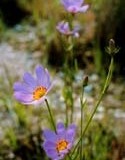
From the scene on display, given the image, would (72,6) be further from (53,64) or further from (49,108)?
(53,64)

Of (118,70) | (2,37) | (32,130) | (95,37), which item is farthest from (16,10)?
(32,130)

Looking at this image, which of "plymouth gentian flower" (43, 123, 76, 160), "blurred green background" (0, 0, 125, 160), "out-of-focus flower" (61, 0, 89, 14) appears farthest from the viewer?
"blurred green background" (0, 0, 125, 160)

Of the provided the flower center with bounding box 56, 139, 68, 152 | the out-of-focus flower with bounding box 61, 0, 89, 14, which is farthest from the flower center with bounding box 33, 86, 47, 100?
the out-of-focus flower with bounding box 61, 0, 89, 14

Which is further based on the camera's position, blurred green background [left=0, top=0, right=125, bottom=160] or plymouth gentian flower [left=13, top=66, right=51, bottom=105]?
blurred green background [left=0, top=0, right=125, bottom=160]

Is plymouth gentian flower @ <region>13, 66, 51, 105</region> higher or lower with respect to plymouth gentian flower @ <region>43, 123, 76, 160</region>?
higher

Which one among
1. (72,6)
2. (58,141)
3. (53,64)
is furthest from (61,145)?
(53,64)

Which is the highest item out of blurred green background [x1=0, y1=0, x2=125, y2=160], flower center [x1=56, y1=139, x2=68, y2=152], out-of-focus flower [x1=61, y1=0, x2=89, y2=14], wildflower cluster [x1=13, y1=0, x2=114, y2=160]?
out-of-focus flower [x1=61, y1=0, x2=89, y2=14]

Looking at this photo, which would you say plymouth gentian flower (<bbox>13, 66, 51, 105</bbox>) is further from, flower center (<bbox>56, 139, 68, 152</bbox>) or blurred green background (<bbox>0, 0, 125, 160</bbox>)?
blurred green background (<bbox>0, 0, 125, 160</bbox>)
